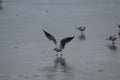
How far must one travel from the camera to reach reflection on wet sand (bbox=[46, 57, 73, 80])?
1259cm

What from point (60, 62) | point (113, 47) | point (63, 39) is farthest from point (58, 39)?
point (60, 62)

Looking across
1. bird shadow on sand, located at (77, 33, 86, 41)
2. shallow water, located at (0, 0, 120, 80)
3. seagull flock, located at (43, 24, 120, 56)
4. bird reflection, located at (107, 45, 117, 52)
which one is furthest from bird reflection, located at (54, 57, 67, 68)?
bird shadow on sand, located at (77, 33, 86, 41)

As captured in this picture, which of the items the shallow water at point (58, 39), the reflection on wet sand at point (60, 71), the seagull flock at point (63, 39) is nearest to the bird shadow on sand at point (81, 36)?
the shallow water at point (58, 39)

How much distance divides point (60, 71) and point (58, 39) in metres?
4.51

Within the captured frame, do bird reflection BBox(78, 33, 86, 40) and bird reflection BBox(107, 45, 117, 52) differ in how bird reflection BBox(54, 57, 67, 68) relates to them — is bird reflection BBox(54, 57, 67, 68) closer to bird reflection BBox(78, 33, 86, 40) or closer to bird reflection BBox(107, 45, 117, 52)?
bird reflection BBox(107, 45, 117, 52)

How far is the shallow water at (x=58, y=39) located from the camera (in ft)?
43.3

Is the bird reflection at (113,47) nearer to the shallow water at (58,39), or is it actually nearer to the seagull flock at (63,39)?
the shallow water at (58,39)

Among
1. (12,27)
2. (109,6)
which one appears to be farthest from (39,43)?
(109,6)

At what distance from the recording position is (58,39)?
17.6 metres

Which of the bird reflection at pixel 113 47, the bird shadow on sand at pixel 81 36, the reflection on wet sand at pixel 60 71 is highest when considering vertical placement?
the bird shadow on sand at pixel 81 36

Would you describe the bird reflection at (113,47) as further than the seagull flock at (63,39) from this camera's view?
Yes

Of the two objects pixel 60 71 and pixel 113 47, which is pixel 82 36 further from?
pixel 60 71

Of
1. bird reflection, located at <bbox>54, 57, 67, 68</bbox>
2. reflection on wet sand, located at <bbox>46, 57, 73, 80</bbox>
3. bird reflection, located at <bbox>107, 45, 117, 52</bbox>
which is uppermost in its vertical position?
bird reflection, located at <bbox>107, 45, 117, 52</bbox>

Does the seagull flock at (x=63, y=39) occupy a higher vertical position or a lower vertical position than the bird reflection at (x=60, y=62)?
higher
